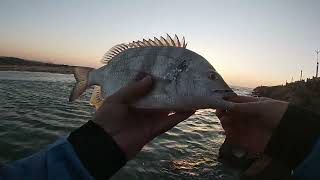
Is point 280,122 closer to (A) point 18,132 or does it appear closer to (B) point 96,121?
(B) point 96,121

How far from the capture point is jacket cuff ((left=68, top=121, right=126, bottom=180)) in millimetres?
2068

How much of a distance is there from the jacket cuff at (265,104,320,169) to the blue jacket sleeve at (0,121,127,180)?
1.28 metres

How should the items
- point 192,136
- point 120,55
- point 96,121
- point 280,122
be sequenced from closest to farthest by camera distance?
point 96,121
point 280,122
point 120,55
point 192,136

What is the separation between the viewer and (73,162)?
202cm

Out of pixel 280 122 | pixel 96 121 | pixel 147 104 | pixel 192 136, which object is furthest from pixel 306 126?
pixel 192 136

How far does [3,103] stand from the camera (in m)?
17.4

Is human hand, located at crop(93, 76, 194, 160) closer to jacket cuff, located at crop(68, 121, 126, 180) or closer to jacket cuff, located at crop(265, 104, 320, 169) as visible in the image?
jacket cuff, located at crop(68, 121, 126, 180)

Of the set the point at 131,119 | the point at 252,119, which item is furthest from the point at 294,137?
the point at 131,119

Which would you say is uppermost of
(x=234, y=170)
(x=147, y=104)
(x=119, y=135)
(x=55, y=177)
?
(x=147, y=104)

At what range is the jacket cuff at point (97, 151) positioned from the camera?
207cm

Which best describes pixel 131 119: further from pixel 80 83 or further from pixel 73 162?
pixel 80 83

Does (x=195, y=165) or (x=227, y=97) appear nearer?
(x=227, y=97)

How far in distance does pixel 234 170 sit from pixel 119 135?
888cm

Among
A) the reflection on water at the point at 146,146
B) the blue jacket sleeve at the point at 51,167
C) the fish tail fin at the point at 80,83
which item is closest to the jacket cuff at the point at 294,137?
the blue jacket sleeve at the point at 51,167
